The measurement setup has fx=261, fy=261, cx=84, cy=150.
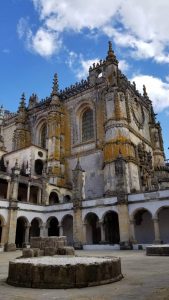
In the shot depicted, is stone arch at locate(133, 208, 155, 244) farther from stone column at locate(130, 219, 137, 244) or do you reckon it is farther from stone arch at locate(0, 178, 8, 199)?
stone arch at locate(0, 178, 8, 199)

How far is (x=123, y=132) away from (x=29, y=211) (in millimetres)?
14149

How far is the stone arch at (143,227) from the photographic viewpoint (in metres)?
25.8

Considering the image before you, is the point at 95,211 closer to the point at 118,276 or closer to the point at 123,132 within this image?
the point at 123,132

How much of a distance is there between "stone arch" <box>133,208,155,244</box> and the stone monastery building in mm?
96

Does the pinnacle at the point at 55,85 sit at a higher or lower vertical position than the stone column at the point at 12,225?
higher

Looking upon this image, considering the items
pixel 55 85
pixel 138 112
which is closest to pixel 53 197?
pixel 138 112

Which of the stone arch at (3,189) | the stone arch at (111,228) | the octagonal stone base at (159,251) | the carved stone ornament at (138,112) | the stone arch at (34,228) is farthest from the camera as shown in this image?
the carved stone ornament at (138,112)

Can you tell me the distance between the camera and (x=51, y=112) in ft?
128

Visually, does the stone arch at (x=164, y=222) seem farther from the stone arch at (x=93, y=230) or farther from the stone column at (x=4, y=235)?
the stone column at (x=4, y=235)

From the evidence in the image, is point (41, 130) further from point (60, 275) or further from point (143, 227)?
point (60, 275)

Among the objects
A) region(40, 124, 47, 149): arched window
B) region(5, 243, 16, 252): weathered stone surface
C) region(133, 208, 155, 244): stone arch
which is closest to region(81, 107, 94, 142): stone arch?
region(40, 124, 47, 149): arched window

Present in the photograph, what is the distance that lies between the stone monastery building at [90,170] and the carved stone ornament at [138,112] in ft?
0.53

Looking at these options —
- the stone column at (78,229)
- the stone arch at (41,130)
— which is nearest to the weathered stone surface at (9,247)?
the stone column at (78,229)

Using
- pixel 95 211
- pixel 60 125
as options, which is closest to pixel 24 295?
pixel 95 211
